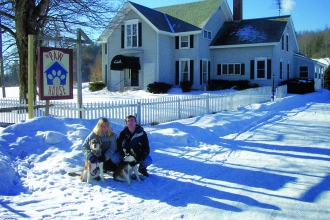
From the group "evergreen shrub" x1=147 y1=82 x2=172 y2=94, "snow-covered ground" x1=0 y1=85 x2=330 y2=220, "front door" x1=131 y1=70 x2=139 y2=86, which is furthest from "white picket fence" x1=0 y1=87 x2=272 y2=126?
"front door" x1=131 y1=70 x2=139 y2=86

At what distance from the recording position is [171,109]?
493 inches

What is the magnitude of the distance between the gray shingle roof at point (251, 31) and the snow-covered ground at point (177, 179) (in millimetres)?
19591

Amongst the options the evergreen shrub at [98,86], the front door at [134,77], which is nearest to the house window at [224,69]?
the front door at [134,77]

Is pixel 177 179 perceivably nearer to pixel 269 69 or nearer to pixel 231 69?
pixel 269 69

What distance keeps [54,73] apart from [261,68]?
2244 cm

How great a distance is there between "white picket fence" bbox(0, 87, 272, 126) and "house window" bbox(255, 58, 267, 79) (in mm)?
10577

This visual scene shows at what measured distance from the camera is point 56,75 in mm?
8812

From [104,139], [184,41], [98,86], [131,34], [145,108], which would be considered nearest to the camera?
[104,139]

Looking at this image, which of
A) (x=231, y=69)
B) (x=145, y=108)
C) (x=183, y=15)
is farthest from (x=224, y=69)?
(x=145, y=108)

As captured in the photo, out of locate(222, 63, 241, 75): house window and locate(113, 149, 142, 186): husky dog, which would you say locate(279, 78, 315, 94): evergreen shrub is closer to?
locate(222, 63, 241, 75): house window

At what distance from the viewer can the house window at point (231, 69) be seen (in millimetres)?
28728

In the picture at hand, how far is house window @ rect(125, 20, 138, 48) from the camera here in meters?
27.9

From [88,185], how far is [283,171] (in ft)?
12.8

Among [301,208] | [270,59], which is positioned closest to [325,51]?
[270,59]
